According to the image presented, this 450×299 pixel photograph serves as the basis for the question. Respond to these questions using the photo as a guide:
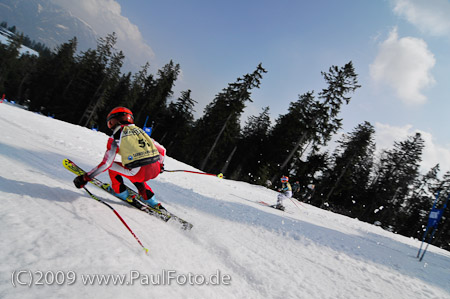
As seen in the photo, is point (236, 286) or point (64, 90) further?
point (64, 90)

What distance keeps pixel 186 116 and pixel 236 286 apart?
143 feet

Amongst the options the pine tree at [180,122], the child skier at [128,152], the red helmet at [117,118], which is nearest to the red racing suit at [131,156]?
the child skier at [128,152]

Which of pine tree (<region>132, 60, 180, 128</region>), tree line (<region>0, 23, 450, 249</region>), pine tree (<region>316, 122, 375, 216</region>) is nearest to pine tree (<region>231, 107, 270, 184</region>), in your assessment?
tree line (<region>0, 23, 450, 249</region>)

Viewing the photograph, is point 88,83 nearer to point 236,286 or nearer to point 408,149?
point 236,286

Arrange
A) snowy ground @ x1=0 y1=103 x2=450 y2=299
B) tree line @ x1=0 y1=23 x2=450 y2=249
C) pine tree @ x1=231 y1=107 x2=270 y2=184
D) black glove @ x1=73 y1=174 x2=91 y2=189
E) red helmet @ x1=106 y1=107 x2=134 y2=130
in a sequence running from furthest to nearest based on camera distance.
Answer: pine tree @ x1=231 y1=107 x2=270 y2=184, tree line @ x1=0 y1=23 x2=450 y2=249, red helmet @ x1=106 y1=107 x2=134 y2=130, black glove @ x1=73 y1=174 x2=91 y2=189, snowy ground @ x1=0 y1=103 x2=450 y2=299

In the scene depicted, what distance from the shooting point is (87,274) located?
2021mm

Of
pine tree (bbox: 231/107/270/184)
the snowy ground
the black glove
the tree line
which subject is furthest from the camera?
pine tree (bbox: 231/107/270/184)

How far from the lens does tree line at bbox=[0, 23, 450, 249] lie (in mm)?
30094

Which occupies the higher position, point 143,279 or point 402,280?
point 402,280

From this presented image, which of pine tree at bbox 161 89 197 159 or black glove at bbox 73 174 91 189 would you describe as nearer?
black glove at bbox 73 174 91 189

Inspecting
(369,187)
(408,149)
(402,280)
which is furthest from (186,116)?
(402,280)

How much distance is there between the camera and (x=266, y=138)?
42562 mm

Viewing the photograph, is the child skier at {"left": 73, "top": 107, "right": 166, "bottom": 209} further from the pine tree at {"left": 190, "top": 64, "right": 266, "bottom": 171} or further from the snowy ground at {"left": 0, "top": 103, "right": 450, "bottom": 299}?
the pine tree at {"left": 190, "top": 64, "right": 266, "bottom": 171}

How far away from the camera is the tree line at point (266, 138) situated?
30094mm
